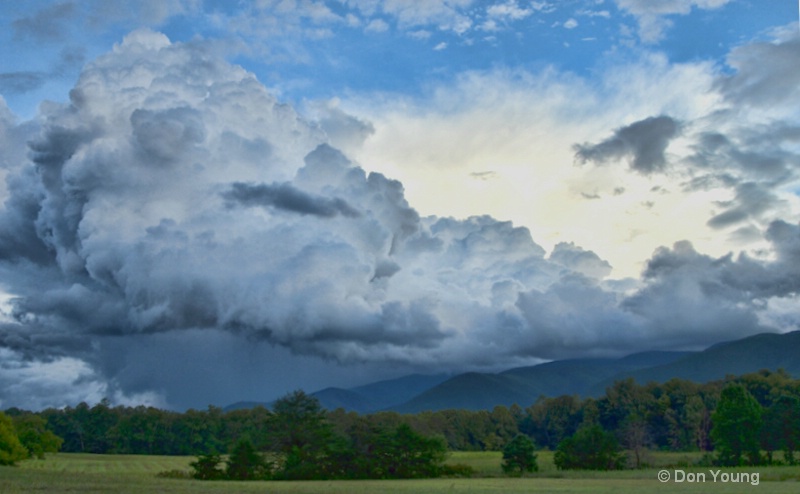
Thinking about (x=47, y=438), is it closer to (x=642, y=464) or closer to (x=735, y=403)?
(x=642, y=464)

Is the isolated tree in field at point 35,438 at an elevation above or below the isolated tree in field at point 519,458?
above

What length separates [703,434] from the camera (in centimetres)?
18775

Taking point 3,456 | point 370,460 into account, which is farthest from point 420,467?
point 3,456

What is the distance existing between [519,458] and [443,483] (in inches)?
1424

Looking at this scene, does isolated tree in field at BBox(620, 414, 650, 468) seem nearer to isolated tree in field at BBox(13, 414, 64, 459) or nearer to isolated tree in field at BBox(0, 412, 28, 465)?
isolated tree in field at BBox(0, 412, 28, 465)

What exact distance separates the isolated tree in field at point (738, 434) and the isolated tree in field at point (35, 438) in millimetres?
138593

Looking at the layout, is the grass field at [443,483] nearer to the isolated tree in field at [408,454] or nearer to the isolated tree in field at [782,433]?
the isolated tree in field at [408,454]

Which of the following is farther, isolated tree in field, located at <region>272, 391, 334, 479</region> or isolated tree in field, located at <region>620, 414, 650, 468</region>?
isolated tree in field, located at <region>620, 414, 650, 468</region>

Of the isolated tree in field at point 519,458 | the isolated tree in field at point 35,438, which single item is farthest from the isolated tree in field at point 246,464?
the isolated tree in field at point 35,438

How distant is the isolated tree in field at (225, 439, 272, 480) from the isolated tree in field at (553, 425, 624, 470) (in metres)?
53.6

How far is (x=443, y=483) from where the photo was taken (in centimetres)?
9662

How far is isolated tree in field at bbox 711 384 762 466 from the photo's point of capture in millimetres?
132500

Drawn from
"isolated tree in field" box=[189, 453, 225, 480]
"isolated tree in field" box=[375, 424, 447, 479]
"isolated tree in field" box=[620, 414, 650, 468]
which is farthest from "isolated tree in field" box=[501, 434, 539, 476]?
"isolated tree in field" box=[189, 453, 225, 480]

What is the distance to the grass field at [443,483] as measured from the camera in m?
65.0
